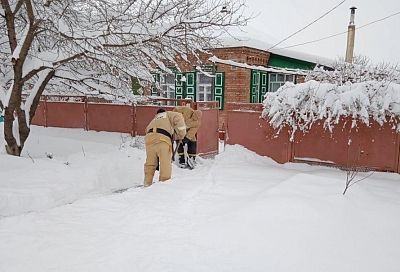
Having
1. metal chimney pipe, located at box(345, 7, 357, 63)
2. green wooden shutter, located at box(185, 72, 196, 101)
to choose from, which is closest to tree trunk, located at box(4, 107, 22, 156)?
green wooden shutter, located at box(185, 72, 196, 101)

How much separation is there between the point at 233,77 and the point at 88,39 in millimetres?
8604

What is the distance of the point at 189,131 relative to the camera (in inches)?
328

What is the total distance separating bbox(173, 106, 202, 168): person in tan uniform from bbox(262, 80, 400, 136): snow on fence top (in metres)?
1.54

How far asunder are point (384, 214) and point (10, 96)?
7.43m

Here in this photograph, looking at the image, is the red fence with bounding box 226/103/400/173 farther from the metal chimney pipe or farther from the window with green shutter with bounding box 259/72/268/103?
the metal chimney pipe

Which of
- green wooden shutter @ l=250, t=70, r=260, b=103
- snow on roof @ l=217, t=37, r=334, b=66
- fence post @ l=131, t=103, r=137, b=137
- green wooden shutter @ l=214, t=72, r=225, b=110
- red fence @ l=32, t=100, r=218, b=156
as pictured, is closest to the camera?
red fence @ l=32, t=100, r=218, b=156

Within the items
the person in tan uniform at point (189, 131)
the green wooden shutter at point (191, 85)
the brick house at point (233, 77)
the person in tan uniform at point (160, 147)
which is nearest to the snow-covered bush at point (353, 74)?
the person in tan uniform at point (189, 131)

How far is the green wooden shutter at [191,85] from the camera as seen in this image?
643 inches

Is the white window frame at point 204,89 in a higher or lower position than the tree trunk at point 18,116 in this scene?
higher

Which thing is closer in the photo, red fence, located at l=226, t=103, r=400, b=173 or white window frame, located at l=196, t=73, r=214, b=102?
red fence, located at l=226, t=103, r=400, b=173

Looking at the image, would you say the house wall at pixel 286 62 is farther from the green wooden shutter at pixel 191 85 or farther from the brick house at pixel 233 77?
the green wooden shutter at pixel 191 85

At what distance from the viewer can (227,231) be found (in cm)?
371

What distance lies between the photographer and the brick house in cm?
1478

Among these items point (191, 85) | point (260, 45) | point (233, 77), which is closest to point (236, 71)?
point (233, 77)
